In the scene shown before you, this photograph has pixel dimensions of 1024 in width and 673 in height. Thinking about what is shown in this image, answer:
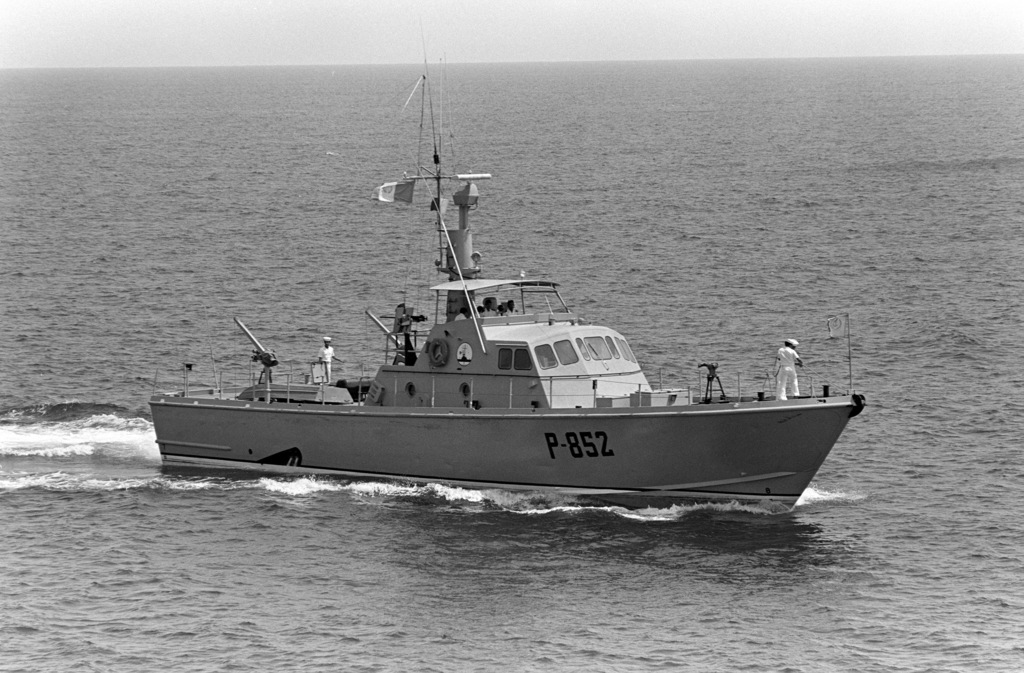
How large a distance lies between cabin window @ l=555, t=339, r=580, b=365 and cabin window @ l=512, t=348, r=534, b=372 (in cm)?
68

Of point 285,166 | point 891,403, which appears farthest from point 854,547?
point 285,166

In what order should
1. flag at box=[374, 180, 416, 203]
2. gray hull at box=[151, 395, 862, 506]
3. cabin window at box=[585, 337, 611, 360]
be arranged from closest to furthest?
gray hull at box=[151, 395, 862, 506] < cabin window at box=[585, 337, 611, 360] < flag at box=[374, 180, 416, 203]

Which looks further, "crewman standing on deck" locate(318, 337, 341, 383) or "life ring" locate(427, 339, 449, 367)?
"crewman standing on deck" locate(318, 337, 341, 383)

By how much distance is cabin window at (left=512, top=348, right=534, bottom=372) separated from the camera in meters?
31.9

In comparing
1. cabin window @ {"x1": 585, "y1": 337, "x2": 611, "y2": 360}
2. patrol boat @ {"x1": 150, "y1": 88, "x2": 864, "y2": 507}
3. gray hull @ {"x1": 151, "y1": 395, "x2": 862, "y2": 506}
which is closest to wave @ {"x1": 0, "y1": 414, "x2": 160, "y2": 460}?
patrol boat @ {"x1": 150, "y1": 88, "x2": 864, "y2": 507}

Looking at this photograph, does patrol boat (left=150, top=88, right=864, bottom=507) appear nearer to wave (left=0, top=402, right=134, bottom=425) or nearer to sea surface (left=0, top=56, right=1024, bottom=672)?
sea surface (left=0, top=56, right=1024, bottom=672)

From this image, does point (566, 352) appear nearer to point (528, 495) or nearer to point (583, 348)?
point (583, 348)

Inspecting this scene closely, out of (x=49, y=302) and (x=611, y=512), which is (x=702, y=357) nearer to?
(x=611, y=512)

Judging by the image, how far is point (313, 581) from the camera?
2652cm

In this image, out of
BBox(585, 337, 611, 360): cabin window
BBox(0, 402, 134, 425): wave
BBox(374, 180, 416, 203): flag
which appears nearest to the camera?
BBox(585, 337, 611, 360): cabin window

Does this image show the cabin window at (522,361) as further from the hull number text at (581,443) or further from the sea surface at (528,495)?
the sea surface at (528,495)

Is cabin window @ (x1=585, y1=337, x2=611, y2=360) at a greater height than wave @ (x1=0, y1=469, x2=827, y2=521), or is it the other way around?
cabin window @ (x1=585, y1=337, x2=611, y2=360)

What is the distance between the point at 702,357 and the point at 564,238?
2362 centimetres

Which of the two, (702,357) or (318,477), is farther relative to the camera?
(702,357)
